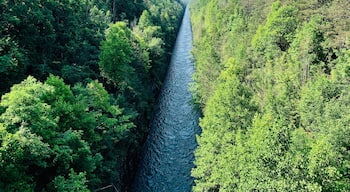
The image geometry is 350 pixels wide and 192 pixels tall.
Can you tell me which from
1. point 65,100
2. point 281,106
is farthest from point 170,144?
point 65,100

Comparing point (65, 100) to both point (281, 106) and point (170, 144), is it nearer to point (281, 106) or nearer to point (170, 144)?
point (281, 106)

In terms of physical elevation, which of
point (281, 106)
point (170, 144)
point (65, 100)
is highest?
point (65, 100)

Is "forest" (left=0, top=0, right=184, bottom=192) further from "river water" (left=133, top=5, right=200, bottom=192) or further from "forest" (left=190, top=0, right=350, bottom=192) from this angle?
"forest" (left=190, top=0, right=350, bottom=192)

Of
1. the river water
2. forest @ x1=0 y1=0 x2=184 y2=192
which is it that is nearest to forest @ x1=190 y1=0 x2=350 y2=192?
the river water

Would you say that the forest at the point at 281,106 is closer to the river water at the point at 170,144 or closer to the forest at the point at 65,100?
the river water at the point at 170,144

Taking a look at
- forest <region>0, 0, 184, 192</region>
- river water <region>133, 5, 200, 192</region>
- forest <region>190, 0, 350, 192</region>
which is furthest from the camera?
river water <region>133, 5, 200, 192</region>

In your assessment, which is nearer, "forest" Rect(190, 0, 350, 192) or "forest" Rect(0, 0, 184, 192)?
"forest" Rect(0, 0, 184, 192)

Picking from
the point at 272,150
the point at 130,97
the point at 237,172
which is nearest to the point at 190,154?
the point at 130,97
